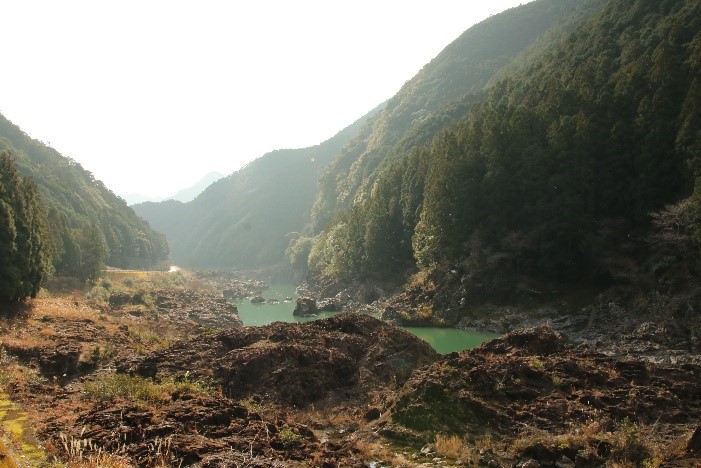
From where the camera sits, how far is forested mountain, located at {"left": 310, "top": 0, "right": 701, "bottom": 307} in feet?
136

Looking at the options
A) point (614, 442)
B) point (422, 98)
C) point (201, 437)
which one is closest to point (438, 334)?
point (614, 442)

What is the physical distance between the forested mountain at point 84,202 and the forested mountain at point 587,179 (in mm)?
66435

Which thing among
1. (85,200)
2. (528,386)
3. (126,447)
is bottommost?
(528,386)

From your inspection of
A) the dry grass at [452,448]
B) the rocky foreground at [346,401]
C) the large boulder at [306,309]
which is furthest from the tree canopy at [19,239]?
the dry grass at [452,448]

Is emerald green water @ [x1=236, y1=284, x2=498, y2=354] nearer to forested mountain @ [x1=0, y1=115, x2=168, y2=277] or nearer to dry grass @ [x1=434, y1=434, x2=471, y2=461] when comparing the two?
dry grass @ [x1=434, y1=434, x2=471, y2=461]

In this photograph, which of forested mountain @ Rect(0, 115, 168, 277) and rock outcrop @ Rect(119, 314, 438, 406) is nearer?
rock outcrop @ Rect(119, 314, 438, 406)

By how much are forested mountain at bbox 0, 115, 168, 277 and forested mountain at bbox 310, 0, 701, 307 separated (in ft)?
218

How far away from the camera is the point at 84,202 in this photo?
13488cm

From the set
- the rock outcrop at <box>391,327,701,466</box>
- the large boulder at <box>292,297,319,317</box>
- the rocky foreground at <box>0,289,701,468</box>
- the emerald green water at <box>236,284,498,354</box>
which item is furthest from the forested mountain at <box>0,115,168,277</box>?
the rock outcrop at <box>391,327,701,466</box>

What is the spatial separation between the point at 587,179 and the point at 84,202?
12828 centimetres

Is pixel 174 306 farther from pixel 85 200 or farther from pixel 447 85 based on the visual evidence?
pixel 447 85

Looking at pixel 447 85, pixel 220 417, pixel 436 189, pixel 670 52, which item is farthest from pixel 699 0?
pixel 447 85

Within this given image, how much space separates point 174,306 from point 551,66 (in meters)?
71.6

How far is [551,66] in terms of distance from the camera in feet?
280
